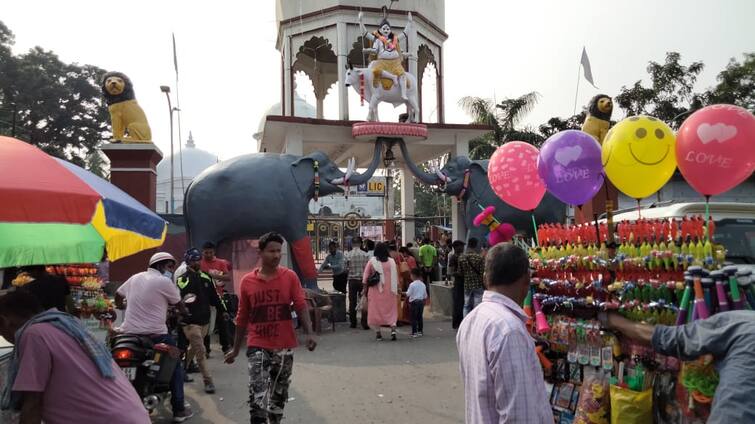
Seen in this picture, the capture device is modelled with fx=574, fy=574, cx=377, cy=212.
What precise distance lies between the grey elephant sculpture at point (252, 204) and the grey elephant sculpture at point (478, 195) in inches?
130

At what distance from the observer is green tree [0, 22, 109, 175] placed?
2703cm

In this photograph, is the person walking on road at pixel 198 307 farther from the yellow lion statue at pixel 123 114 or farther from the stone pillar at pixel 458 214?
the stone pillar at pixel 458 214

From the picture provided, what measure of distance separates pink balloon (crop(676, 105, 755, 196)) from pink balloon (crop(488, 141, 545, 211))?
1527 millimetres

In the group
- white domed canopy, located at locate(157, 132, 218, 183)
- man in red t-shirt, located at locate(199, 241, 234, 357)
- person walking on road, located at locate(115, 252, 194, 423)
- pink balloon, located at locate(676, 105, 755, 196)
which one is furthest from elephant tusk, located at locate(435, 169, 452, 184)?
white domed canopy, located at locate(157, 132, 218, 183)

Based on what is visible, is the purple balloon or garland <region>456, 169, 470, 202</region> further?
garland <region>456, 169, 470, 202</region>

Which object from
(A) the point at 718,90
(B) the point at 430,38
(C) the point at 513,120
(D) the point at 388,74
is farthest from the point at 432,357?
(A) the point at 718,90

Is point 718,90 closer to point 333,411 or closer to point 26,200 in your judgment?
point 333,411

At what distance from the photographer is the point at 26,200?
2.80 metres

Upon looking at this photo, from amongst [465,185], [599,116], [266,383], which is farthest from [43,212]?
[465,185]

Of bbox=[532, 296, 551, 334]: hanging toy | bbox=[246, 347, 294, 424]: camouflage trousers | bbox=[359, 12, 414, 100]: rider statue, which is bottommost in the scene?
bbox=[246, 347, 294, 424]: camouflage trousers

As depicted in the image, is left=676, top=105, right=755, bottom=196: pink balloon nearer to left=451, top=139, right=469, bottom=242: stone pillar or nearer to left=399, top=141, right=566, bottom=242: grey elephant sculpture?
left=399, top=141, right=566, bottom=242: grey elephant sculpture

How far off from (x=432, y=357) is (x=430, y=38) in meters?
11.7

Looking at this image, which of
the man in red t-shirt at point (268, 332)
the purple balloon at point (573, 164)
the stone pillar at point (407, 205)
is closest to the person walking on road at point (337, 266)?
the man in red t-shirt at point (268, 332)

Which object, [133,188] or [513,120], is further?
[513,120]
